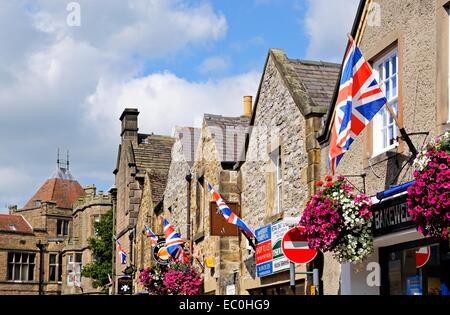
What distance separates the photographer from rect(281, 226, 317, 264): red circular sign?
12.9 m

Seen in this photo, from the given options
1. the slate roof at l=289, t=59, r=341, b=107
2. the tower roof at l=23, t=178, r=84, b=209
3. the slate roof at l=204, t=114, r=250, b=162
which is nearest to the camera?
the slate roof at l=289, t=59, r=341, b=107

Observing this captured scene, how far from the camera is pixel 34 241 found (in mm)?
73000

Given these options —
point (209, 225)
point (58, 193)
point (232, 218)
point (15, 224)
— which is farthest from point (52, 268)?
point (232, 218)

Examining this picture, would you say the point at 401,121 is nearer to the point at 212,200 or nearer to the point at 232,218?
the point at 232,218

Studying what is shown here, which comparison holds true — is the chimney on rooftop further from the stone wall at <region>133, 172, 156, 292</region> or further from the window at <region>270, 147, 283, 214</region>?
the window at <region>270, 147, 283, 214</region>

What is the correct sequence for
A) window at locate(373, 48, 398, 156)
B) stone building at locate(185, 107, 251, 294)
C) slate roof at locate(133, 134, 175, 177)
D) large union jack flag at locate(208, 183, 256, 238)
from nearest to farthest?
window at locate(373, 48, 398, 156), large union jack flag at locate(208, 183, 256, 238), stone building at locate(185, 107, 251, 294), slate roof at locate(133, 134, 175, 177)

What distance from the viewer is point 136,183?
37.6 m

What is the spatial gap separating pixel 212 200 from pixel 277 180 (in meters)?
3.95

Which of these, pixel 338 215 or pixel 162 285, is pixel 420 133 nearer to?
pixel 338 215

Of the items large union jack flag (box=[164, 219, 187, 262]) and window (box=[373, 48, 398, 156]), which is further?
large union jack flag (box=[164, 219, 187, 262])

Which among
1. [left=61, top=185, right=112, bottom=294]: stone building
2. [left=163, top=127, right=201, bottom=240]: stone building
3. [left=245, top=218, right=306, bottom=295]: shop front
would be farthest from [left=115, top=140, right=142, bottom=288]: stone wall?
[left=61, top=185, right=112, bottom=294]: stone building

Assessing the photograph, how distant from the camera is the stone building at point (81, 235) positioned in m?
66.4

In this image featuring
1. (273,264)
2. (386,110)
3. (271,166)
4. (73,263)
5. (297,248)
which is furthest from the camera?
(73,263)
